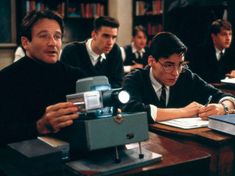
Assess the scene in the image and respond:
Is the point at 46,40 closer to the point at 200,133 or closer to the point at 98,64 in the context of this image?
the point at 200,133

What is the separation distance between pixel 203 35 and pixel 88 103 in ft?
12.8


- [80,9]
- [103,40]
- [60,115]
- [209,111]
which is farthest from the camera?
[80,9]

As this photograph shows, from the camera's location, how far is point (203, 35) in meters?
4.93

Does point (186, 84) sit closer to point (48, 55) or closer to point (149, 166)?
point (48, 55)

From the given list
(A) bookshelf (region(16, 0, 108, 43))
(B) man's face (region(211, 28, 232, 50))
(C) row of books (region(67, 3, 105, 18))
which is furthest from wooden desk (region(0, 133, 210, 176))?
(C) row of books (region(67, 3, 105, 18))

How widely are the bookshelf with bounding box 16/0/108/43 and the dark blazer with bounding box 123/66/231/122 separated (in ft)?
13.9

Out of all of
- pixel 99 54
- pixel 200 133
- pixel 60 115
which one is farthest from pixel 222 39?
pixel 60 115

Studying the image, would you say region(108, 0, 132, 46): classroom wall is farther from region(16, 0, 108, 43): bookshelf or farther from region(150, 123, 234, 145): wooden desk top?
region(150, 123, 234, 145): wooden desk top

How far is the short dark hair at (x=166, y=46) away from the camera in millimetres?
2164

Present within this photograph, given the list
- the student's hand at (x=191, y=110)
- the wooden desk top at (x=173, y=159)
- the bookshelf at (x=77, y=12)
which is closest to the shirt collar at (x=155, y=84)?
the student's hand at (x=191, y=110)

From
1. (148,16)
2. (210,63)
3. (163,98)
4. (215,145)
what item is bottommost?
(215,145)

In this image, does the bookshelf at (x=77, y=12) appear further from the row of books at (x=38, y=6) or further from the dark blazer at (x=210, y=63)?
the dark blazer at (x=210, y=63)

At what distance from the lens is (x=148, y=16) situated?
7039 mm

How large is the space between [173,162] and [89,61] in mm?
2366
